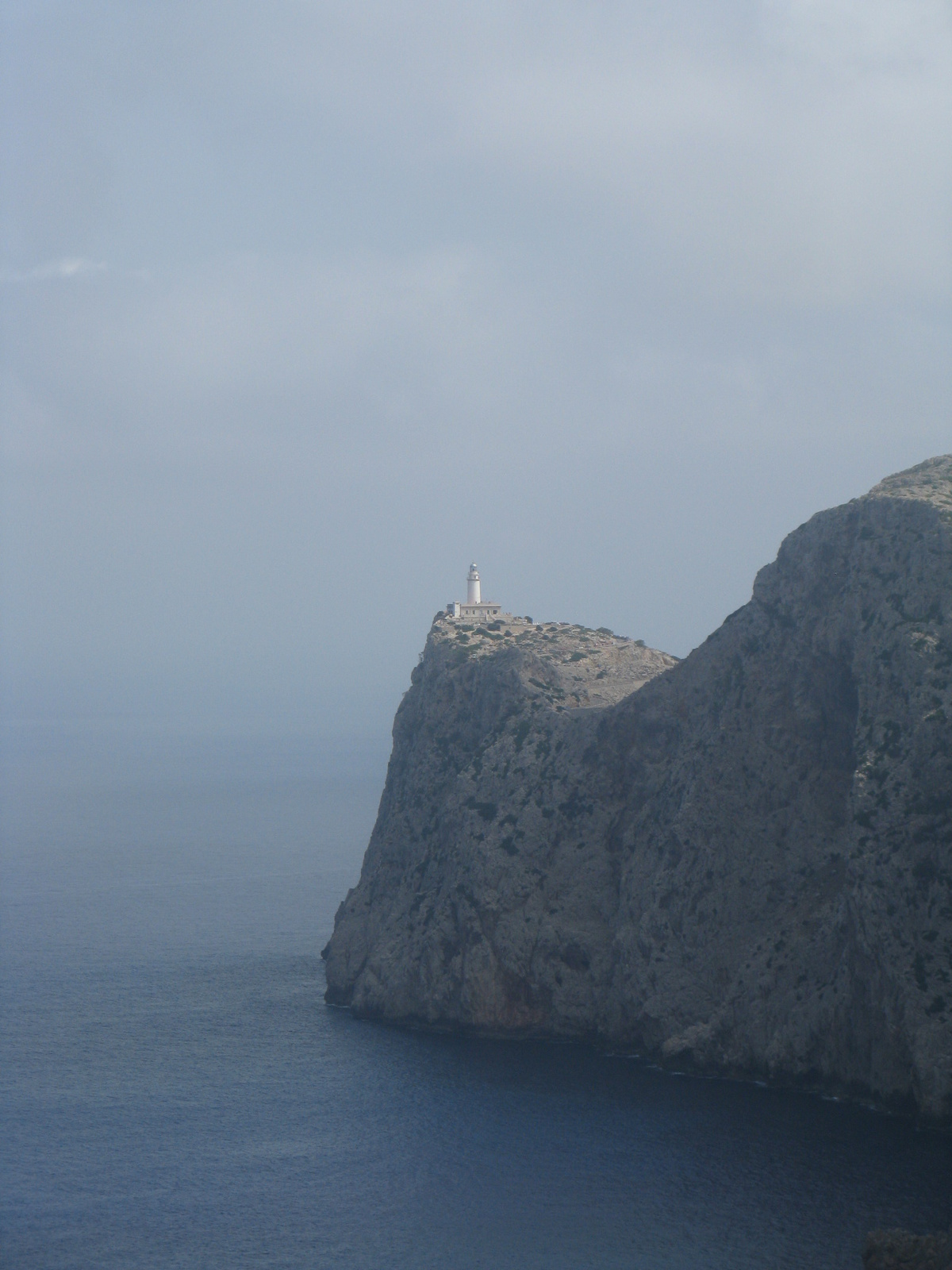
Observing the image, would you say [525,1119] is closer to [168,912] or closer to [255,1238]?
[255,1238]

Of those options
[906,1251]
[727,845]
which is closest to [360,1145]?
[727,845]

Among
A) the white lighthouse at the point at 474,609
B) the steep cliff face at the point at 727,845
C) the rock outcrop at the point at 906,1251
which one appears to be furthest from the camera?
the white lighthouse at the point at 474,609

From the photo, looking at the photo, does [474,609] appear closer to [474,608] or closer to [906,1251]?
[474,608]

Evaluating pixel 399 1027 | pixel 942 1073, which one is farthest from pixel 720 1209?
pixel 399 1027

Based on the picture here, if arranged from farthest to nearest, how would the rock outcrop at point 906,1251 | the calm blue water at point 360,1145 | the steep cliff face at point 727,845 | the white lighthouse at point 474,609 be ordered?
the white lighthouse at point 474,609, the steep cliff face at point 727,845, the calm blue water at point 360,1145, the rock outcrop at point 906,1251

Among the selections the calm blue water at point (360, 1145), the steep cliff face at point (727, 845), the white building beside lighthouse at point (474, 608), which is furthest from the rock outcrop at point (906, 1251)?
the white building beside lighthouse at point (474, 608)

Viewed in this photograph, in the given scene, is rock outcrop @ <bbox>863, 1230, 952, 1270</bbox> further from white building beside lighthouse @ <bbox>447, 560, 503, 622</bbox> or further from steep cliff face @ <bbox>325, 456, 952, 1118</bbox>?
white building beside lighthouse @ <bbox>447, 560, 503, 622</bbox>

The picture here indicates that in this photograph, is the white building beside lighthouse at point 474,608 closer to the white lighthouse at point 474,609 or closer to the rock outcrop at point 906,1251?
the white lighthouse at point 474,609
